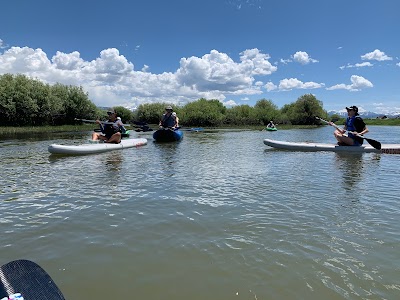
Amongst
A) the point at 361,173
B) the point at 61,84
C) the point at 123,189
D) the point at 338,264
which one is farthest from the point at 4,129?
the point at 338,264

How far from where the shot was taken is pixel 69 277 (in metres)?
3.73

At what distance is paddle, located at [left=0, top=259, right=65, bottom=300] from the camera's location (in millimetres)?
2641

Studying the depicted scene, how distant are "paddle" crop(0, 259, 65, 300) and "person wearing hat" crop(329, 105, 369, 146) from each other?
49.1 feet

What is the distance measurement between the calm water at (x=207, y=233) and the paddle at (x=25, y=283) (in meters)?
0.67

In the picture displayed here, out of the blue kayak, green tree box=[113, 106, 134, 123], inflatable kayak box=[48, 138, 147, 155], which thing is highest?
green tree box=[113, 106, 134, 123]

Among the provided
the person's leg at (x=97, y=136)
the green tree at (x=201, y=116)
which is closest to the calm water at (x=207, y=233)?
the person's leg at (x=97, y=136)

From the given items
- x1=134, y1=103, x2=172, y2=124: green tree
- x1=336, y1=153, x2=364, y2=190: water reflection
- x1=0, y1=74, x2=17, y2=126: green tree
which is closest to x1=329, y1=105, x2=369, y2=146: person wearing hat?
x1=336, y1=153, x2=364, y2=190: water reflection

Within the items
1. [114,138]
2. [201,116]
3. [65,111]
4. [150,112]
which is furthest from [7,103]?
[150,112]

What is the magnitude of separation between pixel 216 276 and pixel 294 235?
5.55ft

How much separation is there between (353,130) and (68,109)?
1822 inches

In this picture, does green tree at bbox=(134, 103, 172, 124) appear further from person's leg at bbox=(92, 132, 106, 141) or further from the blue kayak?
person's leg at bbox=(92, 132, 106, 141)

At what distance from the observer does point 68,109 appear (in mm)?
51750

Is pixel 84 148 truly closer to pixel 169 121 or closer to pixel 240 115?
pixel 169 121

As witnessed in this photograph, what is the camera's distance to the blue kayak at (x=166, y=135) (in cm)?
2114
